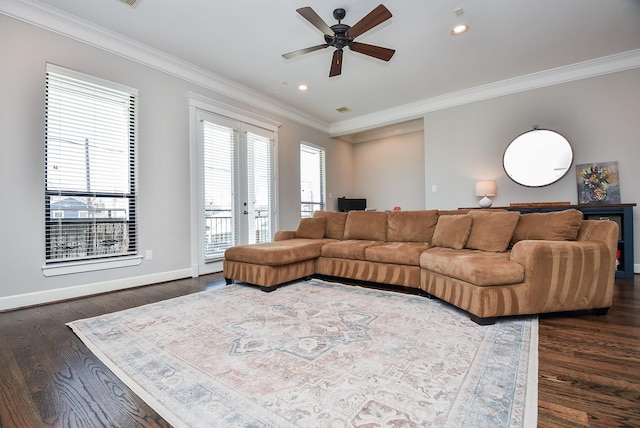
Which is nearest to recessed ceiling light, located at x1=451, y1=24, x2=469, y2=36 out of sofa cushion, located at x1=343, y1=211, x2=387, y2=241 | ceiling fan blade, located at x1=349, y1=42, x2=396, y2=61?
ceiling fan blade, located at x1=349, y1=42, x2=396, y2=61

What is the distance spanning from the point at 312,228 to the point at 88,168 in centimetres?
281

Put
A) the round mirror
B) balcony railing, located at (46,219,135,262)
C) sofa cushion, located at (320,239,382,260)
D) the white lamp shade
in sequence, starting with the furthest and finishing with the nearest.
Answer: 1. the white lamp shade
2. the round mirror
3. sofa cushion, located at (320,239,382,260)
4. balcony railing, located at (46,219,135,262)

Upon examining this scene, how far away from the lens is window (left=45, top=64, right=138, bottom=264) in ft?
9.59

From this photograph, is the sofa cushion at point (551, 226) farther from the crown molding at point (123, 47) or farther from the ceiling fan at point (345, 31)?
the crown molding at point (123, 47)

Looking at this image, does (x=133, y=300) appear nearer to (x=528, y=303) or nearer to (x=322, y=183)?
(x=528, y=303)

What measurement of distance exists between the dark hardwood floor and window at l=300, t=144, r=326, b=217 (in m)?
4.43

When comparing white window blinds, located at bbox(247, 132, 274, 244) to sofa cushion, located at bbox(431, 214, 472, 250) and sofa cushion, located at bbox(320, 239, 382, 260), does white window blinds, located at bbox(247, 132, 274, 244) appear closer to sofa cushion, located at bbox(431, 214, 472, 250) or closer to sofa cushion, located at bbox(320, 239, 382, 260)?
sofa cushion, located at bbox(320, 239, 382, 260)

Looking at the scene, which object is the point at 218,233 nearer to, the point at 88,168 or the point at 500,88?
the point at 88,168

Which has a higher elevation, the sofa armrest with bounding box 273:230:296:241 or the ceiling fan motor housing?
the ceiling fan motor housing

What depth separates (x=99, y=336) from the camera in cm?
204

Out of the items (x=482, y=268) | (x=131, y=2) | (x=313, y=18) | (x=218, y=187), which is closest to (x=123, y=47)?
(x=131, y=2)

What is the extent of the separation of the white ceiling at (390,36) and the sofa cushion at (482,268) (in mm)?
2505

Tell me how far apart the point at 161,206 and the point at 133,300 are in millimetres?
1295

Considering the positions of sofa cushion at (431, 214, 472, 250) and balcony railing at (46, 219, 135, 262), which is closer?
balcony railing at (46, 219, 135, 262)
